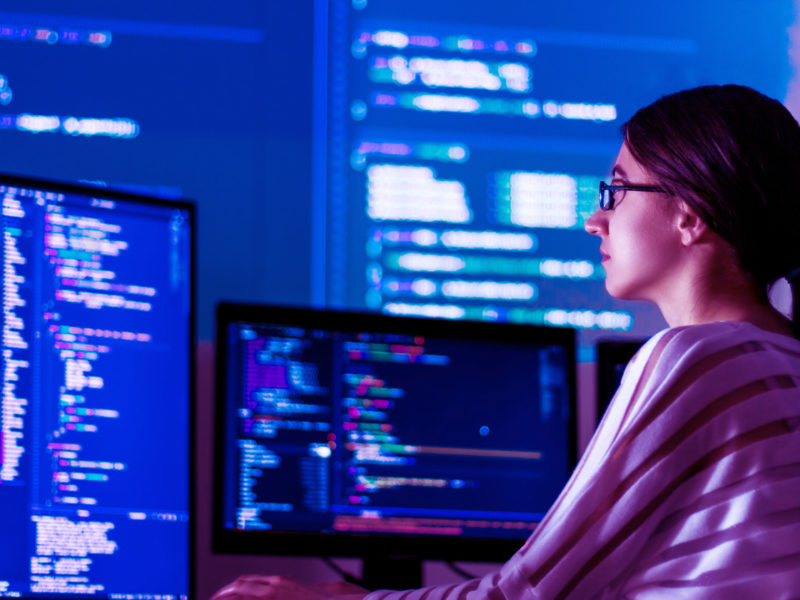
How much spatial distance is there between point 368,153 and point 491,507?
83cm

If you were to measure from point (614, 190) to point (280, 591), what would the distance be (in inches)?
24.2

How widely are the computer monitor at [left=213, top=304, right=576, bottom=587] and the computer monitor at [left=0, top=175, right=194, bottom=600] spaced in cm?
12

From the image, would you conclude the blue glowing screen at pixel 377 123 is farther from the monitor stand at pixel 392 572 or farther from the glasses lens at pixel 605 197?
the glasses lens at pixel 605 197

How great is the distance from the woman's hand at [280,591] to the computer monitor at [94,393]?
35 centimetres

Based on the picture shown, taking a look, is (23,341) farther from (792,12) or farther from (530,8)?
(792,12)

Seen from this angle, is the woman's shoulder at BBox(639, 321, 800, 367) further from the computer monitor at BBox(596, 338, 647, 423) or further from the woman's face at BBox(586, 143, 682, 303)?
the computer monitor at BBox(596, 338, 647, 423)

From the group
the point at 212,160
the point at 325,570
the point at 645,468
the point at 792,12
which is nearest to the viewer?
the point at 645,468

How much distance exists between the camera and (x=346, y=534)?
1702 millimetres

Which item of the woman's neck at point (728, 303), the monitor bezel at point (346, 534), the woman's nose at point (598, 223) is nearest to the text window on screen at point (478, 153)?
the monitor bezel at point (346, 534)

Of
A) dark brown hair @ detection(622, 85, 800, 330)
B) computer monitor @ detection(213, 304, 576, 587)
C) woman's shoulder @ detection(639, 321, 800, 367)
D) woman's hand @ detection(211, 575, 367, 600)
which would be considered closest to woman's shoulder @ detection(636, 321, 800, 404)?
woman's shoulder @ detection(639, 321, 800, 367)

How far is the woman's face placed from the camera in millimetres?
1242

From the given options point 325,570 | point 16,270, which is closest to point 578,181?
point 325,570

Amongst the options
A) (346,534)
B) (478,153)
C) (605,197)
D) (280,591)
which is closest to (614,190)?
(605,197)

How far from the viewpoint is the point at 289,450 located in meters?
1.70
